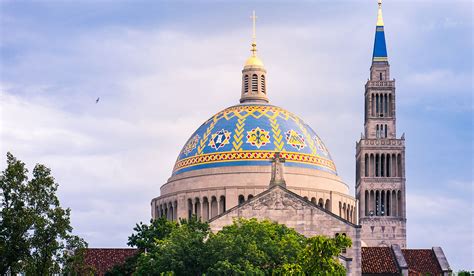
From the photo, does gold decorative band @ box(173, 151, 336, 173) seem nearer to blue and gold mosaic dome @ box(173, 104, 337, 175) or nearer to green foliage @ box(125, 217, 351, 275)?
blue and gold mosaic dome @ box(173, 104, 337, 175)

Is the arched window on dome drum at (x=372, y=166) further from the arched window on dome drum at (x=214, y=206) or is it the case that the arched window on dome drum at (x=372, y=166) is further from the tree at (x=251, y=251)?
the tree at (x=251, y=251)

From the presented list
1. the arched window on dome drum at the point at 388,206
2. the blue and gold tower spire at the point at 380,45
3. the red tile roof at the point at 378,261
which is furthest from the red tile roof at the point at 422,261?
the blue and gold tower spire at the point at 380,45

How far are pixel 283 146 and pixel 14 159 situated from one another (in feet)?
140

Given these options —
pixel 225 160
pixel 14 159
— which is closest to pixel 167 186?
pixel 225 160

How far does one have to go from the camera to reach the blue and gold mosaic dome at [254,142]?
121312 mm

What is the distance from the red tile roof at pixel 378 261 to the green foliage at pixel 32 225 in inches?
1240

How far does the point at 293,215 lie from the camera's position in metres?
106

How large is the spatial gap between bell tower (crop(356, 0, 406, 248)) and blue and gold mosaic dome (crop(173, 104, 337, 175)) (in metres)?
20.0

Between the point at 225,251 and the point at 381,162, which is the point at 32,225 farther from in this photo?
the point at 381,162

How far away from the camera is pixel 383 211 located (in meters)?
145

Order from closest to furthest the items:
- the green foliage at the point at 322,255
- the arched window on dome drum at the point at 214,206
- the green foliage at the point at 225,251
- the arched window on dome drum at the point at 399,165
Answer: the green foliage at the point at 322,255, the green foliage at the point at 225,251, the arched window on dome drum at the point at 214,206, the arched window on dome drum at the point at 399,165

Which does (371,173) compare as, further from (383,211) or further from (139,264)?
(139,264)

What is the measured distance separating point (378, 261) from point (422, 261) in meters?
7.58

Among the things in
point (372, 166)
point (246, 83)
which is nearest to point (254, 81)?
point (246, 83)
